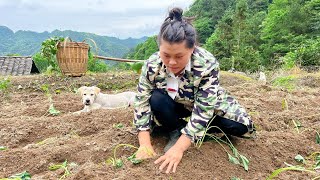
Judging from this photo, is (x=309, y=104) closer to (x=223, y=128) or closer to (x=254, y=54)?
(x=223, y=128)

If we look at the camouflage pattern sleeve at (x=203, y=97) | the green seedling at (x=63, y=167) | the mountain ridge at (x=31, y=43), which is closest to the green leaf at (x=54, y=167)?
the green seedling at (x=63, y=167)

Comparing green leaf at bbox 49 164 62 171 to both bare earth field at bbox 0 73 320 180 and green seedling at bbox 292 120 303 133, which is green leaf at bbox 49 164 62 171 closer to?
bare earth field at bbox 0 73 320 180

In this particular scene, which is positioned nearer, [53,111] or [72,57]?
[53,111]

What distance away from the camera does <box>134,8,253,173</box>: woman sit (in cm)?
216

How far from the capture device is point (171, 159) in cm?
Result: 213

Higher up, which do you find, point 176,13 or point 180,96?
point 176,13

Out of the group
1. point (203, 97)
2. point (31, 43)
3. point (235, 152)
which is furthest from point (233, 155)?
point (31, 43)

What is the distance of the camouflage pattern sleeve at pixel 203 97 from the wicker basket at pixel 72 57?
524 centimetres

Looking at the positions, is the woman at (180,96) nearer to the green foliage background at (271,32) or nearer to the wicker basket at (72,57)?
the wicker basket at (72,57)

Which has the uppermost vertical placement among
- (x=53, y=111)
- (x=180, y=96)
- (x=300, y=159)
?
(x=180, y=96)

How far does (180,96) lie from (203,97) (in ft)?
0.73

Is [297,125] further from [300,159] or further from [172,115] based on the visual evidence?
[172,115]

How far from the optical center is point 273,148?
2.74 meters

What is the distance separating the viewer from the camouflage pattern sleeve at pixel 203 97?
7.49 feet
